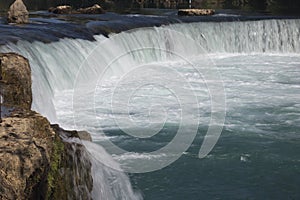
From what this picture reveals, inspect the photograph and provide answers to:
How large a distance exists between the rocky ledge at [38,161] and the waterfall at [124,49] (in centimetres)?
58

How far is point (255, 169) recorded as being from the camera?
25.0ft

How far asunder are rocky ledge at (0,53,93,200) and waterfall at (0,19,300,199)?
58 centimetres

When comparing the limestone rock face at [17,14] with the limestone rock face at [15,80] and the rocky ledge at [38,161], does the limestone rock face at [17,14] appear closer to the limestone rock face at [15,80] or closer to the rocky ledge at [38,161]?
the limestone rock face at [15,80]

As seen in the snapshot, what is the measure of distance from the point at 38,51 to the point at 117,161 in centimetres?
598

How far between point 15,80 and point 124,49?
1078 cm

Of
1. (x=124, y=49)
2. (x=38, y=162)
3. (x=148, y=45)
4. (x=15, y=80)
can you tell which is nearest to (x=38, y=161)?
(x=38, y=162)

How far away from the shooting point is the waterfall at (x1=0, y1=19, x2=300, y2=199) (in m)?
6.52

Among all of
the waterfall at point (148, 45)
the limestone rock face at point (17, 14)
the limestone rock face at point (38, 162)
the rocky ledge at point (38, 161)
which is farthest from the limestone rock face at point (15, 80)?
the limestone rock face at point (17, 14)

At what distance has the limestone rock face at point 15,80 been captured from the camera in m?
5.90

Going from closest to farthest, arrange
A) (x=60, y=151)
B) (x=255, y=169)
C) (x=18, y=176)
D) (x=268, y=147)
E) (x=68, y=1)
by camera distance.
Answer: (x=18, y=176) → (x=60, y=151) → (x=255, y=169) → (x=268, y=147) → (x=68, y=1)

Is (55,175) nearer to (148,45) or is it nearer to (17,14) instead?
(17,14)

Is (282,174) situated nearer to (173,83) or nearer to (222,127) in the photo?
(222,127)

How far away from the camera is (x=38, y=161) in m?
3.52

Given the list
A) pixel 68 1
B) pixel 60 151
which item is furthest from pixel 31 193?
pixel 68 1
